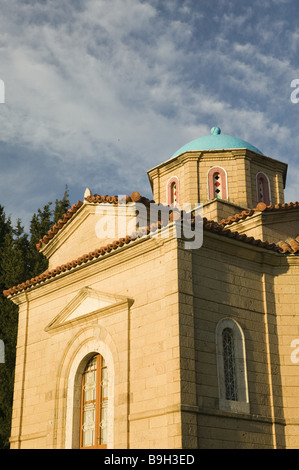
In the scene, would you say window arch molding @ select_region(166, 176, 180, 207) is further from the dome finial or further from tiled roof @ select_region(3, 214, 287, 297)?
tiled roof @ select_region(3, 214, 287, 297)

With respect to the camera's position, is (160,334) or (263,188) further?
(263,188)

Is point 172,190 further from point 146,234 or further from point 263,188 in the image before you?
point 146,234

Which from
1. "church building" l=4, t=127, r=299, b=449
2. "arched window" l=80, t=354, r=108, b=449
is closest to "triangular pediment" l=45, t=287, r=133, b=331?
"church building" l=4, t=127, r=299, b=449

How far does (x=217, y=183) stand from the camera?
18344mm

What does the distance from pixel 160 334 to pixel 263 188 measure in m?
8.52

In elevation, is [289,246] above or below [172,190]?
below

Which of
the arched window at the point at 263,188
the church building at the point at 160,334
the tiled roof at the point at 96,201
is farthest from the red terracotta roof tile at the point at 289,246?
the arched window at the point at 263,188

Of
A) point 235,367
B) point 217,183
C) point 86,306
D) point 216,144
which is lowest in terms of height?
point 235,367

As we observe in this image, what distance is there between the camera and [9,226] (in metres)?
25.3

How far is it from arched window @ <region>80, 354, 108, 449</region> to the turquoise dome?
8170 millimetres

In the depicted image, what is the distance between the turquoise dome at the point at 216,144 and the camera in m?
18.8

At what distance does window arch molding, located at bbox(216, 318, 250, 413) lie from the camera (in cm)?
1145

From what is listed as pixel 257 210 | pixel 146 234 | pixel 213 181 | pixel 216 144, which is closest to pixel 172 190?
pixel 213 181

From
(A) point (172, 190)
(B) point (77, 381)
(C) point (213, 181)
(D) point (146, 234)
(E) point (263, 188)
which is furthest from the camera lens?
(A) point (172, 190)
